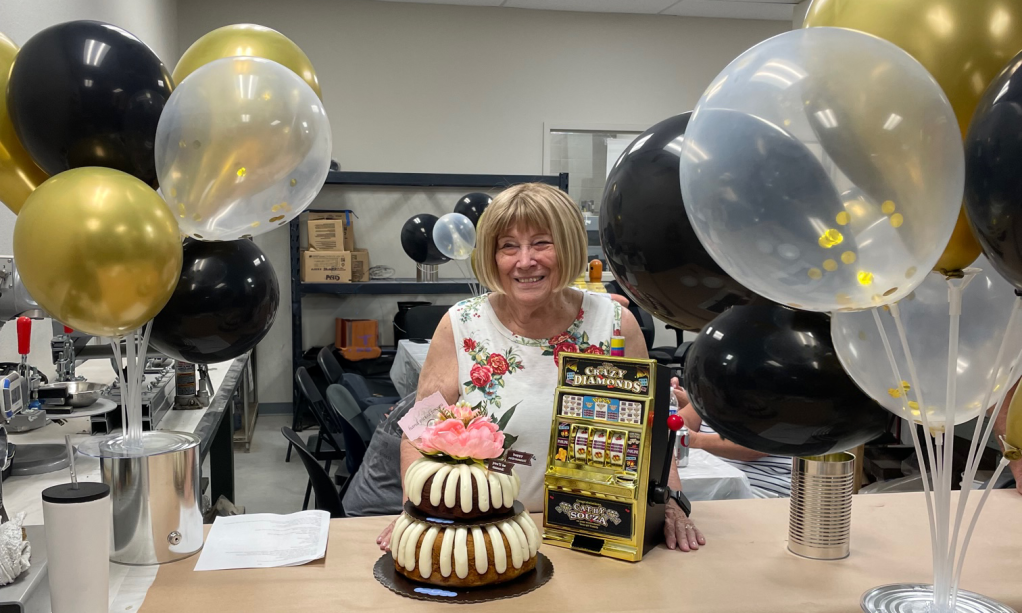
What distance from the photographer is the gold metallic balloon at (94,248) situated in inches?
48.0

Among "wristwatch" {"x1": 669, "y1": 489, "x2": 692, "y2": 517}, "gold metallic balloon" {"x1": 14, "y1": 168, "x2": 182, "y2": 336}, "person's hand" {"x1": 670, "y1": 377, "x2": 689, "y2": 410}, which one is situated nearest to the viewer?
"gold metallic balloon" {"x1": 14, "y1": 168, "x2": 182, "y2": 336}

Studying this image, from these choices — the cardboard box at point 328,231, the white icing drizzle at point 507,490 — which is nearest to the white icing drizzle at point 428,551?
the white icing drizzle at point 507,490

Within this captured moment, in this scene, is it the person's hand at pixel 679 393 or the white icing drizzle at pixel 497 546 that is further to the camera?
the person's hand at pixel 679 393

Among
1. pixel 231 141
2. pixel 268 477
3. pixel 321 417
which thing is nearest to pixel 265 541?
pixel 231 141

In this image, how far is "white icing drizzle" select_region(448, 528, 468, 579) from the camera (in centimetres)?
127

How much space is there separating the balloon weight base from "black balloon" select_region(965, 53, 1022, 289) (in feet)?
1.87

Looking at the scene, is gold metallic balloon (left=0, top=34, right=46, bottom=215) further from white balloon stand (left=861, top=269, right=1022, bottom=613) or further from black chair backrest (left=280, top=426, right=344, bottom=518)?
white balloon stand (left=861, top=269, right=1022, bottom=613)

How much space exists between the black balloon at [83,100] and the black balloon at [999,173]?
1.27 meters

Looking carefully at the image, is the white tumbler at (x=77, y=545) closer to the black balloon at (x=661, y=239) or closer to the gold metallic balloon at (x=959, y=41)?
the black balloon at (x=661, y=239)

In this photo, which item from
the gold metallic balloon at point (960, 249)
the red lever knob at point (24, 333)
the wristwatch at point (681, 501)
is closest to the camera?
the gold metallic balloon at point (960, 249)

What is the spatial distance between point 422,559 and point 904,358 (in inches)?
30.1

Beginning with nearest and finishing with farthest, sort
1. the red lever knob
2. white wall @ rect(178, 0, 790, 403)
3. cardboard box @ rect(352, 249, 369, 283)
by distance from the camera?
the red lever knob
cardboard box @ rect(352, 249, 369, 283)
white wall @ rect(178, 0, 790, 403)

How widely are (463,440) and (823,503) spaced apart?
0.66 metres

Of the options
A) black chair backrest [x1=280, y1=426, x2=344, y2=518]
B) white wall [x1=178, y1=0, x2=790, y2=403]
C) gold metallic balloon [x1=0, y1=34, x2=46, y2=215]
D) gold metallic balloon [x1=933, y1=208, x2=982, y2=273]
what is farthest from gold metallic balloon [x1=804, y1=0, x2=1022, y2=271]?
white wall [x1=178, y1=0, x2=790, y2=403]
